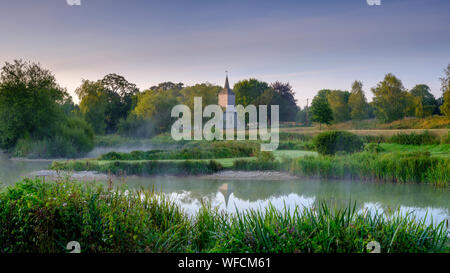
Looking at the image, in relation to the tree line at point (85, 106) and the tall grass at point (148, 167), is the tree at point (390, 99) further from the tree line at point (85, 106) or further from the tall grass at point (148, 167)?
the tall grass at point (148, 167)

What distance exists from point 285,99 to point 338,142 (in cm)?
206

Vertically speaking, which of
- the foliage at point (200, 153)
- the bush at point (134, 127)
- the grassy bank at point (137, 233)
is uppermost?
the bush at point (134, 127)

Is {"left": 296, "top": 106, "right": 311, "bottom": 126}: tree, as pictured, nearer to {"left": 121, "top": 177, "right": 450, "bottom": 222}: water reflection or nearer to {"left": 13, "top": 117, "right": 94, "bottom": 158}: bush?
{"left": 121, "top": 177, "right": 450, "bottom": 222}: water reflection

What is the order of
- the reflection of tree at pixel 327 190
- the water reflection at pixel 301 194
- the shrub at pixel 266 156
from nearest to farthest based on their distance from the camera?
the water reflection at pixel 301 194
the reflection of tree at pixel 327 190
the shrub at pixel 266 156

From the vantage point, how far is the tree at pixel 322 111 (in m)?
8.15

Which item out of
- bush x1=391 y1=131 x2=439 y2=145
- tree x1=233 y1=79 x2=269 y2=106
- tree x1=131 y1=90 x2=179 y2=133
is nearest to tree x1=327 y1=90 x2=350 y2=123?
bush x1=391 y1=131 x2=439 y2=145

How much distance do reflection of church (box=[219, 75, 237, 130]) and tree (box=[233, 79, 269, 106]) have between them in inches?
5.7

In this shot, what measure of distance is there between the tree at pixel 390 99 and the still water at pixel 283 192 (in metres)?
1.81

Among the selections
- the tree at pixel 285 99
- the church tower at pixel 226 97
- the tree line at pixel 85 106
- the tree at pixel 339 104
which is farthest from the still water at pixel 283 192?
the tree at pixel 339 104

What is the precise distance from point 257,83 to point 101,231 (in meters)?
5.72

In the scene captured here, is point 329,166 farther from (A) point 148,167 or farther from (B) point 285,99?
(A) point 148,167

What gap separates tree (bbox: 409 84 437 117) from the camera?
717cm

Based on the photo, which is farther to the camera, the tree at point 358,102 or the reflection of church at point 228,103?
the reflection of church at point 228,103

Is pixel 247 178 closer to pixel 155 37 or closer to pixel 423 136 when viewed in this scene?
pixel 155 37
